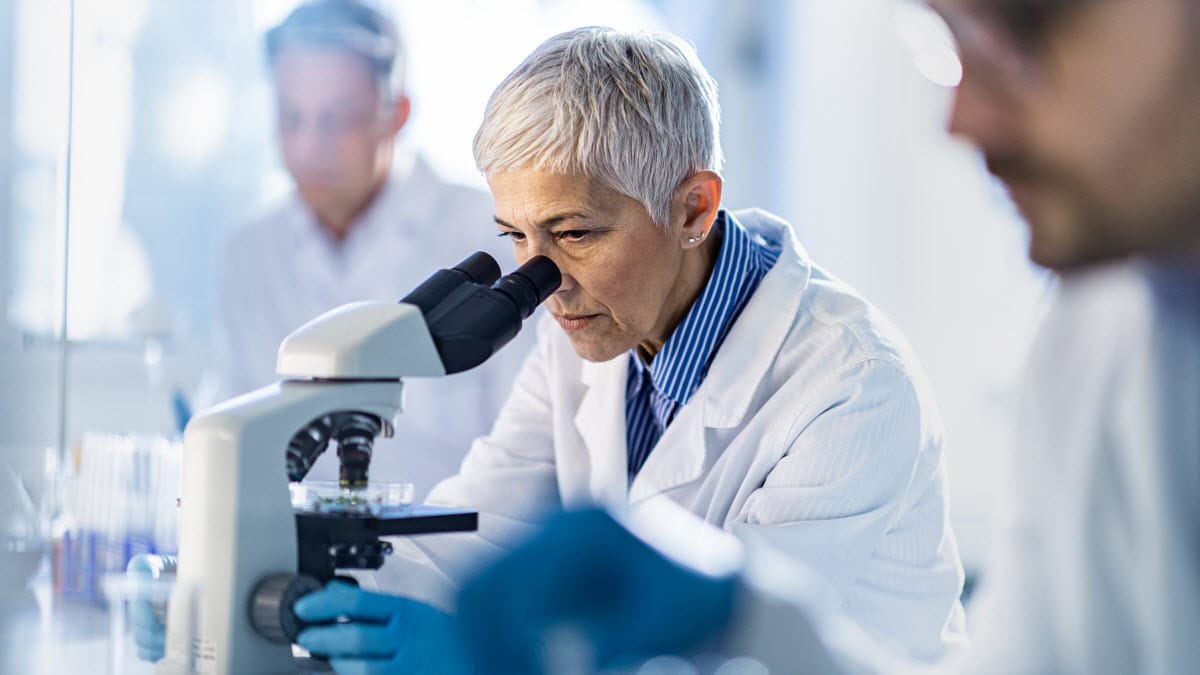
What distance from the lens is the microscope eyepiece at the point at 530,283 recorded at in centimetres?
131

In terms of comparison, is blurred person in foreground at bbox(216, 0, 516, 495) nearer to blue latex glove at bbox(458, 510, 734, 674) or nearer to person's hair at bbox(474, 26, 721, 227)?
person's hair at bbox(474, 26, 721, 227)

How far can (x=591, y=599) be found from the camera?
0.79 meters

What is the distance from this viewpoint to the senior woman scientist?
1.49 m

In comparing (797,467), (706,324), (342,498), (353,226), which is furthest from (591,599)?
(353,226)

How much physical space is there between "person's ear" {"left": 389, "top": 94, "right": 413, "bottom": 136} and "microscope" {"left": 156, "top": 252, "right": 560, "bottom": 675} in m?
1.54

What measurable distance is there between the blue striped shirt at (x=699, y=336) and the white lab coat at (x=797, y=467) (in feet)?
0.12

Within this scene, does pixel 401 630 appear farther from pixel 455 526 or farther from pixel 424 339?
pixel 424 339

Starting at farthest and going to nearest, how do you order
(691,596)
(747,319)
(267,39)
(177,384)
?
(177,384) → (267,39) → (747,319) → (691,596)

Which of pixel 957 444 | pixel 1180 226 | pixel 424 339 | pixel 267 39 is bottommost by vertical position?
pixel 957 444

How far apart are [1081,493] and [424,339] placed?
2.37 ft

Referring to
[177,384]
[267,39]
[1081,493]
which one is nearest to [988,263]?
[267,39]

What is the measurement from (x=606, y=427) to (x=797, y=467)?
0.39 m

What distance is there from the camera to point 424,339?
3.81 ft

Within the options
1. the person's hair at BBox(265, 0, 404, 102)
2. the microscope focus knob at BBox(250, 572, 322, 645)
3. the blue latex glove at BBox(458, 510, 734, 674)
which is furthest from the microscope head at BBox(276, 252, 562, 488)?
the person's hair at BBox(265, 0, 404, 102)
